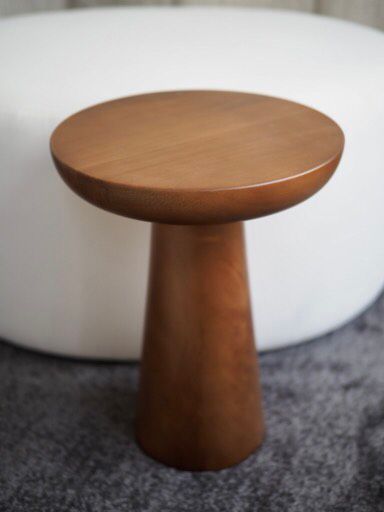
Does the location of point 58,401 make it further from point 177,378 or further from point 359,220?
point 359,220

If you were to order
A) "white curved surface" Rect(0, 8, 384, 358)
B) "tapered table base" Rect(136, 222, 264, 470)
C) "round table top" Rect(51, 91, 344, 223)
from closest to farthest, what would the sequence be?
"round table top" Rect(51, 91, 344, 223)
"tapered table base" Rect(136, 222, 264, 470)
"white curved surface" Rect(0, 8, 384, 358)

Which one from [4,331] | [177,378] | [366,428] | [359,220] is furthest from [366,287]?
[4,331]

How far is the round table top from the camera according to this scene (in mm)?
598

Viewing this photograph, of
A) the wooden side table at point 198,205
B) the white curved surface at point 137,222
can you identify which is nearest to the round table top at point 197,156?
the wooden side table at point 198,205

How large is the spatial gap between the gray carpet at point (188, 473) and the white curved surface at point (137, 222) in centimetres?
5

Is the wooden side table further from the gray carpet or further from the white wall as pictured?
the white wall

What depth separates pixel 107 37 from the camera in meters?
1.06

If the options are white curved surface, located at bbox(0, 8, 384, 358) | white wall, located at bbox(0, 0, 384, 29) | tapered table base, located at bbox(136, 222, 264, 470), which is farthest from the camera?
white wall, located at bbox(0, 0, 384, 29)

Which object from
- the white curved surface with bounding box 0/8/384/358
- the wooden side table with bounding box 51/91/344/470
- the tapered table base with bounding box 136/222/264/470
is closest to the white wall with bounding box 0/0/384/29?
the white curved surface with bounding box 0/8/384/358

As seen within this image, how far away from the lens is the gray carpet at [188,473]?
2.57 ft

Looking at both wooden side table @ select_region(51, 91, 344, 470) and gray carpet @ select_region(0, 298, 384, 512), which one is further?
gray carpet @ select_region(0, 298, 384, 512)

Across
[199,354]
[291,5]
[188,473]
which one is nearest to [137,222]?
[199,354]

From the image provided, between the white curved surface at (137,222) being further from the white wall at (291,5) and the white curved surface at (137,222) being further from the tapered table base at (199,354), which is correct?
the white wall at (291,5)

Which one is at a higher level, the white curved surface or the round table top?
the round table top
